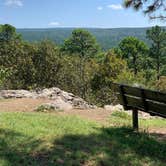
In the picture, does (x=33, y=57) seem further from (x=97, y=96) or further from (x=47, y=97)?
(x=47, y=97)

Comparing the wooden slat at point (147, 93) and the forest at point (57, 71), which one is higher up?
the wooden slat at point (147, 93)

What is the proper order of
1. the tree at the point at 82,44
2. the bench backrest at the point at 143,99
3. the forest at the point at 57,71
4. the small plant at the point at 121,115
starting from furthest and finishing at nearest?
the tree at the point at 82,44 < the forest at the point at 57,71 < the small plant at the point at 121,115 < the bench backrest at the point at 143,99

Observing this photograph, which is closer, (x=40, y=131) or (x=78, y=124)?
(x=40, y=131)

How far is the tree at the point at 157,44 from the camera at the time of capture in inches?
2434

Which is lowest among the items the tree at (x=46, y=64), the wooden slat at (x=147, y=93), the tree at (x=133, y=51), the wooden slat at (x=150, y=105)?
the tree at (x=133, y=51)

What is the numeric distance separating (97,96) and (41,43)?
5.88 metres

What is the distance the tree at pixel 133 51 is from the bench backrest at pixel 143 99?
53.9 m

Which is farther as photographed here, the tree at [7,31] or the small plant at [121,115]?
the tree at [7,31]

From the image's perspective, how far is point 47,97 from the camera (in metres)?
14.0

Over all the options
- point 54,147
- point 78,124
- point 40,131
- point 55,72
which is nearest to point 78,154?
point 54,147

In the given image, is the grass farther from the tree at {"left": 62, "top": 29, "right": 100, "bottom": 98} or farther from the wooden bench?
the tree at {"left": 62, "top": 29, "right": 100, "bottom": 98}

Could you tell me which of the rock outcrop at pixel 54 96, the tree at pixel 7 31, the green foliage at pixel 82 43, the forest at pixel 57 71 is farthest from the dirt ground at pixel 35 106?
the green foliage at pixel 82 43

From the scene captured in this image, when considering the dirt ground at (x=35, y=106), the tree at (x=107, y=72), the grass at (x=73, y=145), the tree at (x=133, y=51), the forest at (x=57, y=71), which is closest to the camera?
the grass at (x=73, y=145)

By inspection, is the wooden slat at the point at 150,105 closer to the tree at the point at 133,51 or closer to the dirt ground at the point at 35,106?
the dirt ground at the point at 35,106
